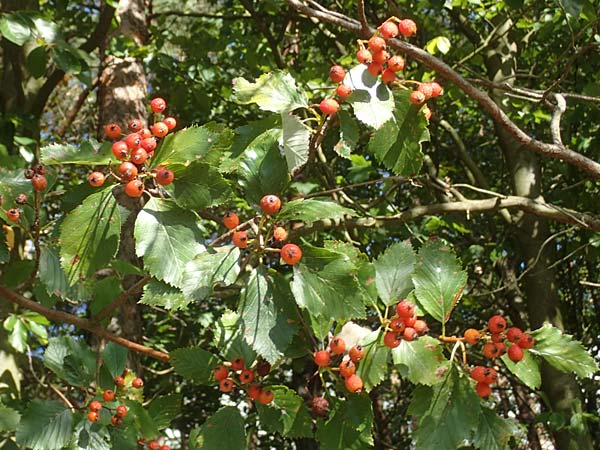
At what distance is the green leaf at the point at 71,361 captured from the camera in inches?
80.5

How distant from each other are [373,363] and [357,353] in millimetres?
42

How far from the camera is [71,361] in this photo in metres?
2.05

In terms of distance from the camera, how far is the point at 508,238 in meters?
4.70

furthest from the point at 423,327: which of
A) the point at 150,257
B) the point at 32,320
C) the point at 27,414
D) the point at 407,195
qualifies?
the point at 407,195

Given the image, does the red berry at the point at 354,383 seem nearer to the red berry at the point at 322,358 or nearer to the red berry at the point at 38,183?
the red berry at the point at 322,358

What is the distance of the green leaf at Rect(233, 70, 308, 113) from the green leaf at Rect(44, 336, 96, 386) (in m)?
1.08

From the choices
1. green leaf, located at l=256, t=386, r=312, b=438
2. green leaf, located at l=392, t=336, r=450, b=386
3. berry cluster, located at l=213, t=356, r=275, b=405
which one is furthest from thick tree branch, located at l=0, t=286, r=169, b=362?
green leaf, located at l=392, t=336, r=450, b=386

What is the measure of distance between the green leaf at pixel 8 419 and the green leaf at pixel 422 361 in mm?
1232

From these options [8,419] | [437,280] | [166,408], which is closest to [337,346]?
[437,280]

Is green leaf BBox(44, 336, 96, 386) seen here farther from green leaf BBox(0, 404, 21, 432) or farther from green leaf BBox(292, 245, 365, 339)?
green leaf BBox(292, 245, 365, 339)

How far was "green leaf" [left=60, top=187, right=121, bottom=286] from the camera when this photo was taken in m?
1.30

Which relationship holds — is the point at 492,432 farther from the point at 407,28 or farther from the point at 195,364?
the point at 407,28

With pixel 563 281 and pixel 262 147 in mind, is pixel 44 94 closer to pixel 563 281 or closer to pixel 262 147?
pixel 262 147

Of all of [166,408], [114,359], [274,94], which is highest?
[274,94]
